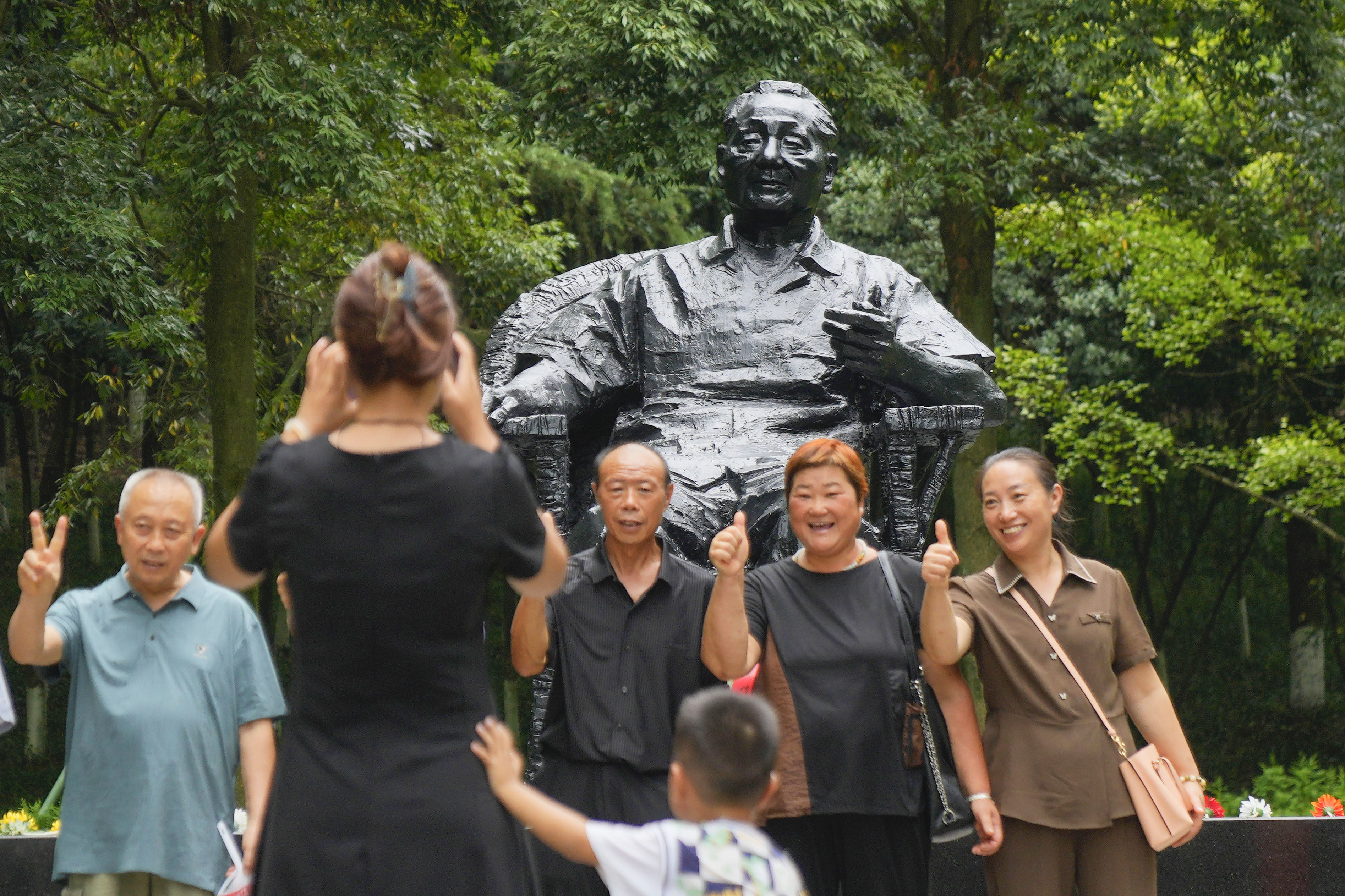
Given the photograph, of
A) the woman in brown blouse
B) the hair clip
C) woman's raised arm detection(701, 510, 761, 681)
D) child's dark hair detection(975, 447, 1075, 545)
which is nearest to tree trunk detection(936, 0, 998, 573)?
child's dark hair detection(975, 447, 1075, 545)

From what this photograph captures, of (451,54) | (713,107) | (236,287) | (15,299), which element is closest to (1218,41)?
(713,107)

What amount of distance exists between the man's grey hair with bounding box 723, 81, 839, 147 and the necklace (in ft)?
6.22

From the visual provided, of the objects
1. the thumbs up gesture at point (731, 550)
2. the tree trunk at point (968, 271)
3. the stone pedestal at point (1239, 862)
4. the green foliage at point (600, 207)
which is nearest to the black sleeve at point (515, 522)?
the thumbs up gesture at point (731, 550)

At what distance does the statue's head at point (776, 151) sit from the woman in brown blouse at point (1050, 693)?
1695 millimetres

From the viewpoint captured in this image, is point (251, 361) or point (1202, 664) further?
point (1202, 664)

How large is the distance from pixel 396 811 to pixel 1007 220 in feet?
32.5

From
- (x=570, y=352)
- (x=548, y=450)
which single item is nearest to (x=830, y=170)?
(x=570, y=352)

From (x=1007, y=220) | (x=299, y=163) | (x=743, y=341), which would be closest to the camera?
(x=743, y=341)

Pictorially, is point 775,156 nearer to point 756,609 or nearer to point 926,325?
point 926,325

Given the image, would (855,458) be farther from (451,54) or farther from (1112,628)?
(451,54)

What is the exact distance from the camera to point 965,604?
3.65 metres

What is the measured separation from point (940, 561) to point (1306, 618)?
13354 millimetres

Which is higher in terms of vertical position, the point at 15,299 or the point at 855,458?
the point at 15,299

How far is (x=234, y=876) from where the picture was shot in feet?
10.5
